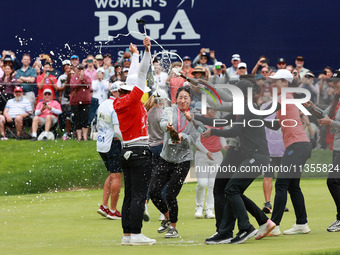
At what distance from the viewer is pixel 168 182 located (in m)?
11.2

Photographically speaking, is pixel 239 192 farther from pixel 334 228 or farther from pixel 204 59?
pixel 204 59

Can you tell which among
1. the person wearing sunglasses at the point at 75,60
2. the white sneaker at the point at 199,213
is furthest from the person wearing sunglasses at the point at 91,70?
the white sneaker at the point at 199,213

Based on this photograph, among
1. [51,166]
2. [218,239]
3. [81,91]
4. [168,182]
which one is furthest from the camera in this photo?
[81,91]

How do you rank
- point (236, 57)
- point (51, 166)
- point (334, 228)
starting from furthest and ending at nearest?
point (236, 57), point (51, 166), point (334, 228)

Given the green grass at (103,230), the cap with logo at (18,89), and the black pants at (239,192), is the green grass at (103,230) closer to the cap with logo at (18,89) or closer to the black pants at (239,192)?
the black pants at (239,192)

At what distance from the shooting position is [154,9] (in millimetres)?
23109

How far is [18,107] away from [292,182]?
1178cm

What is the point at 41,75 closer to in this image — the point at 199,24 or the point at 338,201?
the point at 199,24

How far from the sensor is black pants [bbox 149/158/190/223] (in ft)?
36.0

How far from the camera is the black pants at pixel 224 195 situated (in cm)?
1022

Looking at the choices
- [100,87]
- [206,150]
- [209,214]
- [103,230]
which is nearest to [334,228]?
[209,214]

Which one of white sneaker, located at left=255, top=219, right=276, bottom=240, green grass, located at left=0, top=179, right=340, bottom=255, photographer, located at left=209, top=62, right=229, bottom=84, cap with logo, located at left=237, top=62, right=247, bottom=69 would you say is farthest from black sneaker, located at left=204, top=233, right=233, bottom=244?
cap with logo, located at left=237, top=62, right=247, bottom=69

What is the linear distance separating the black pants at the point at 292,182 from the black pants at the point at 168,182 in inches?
53.5

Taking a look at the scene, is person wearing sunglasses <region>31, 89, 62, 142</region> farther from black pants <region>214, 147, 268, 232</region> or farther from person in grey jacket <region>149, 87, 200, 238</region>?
black pants <region>214, 147, 268, 232</region>
